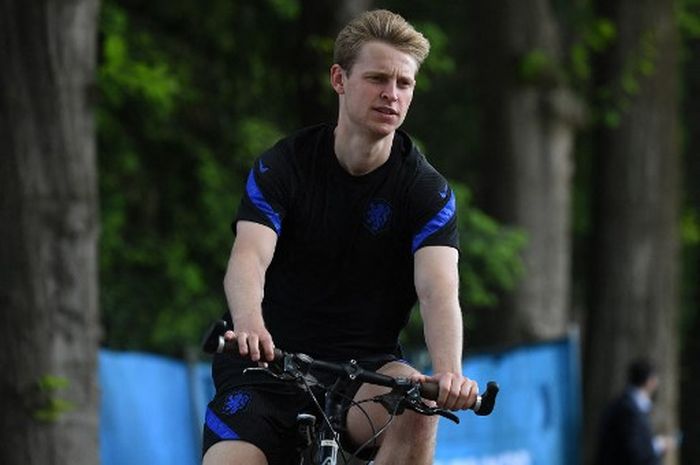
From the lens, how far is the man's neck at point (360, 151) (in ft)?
20.5

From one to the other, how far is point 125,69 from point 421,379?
1199 centimetres

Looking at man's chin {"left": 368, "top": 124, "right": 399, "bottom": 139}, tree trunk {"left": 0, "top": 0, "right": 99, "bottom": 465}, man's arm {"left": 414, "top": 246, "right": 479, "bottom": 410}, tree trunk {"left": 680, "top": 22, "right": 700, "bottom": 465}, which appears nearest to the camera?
man's arm {"left": 414, "top": 246, "right": 479, "bottom": 410}

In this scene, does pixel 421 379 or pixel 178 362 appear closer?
pixel 421 379

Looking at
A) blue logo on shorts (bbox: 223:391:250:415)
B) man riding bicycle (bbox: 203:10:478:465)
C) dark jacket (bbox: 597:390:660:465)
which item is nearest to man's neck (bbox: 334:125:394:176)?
man riding bicycle (bbox: 203:10:478:465)

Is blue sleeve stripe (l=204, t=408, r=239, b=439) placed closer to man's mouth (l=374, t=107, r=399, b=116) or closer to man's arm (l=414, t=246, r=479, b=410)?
man's arm (l=414, t=246, r=479, b=410)

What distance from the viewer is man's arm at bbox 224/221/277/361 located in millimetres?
5441

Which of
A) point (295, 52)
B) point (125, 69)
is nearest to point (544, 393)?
point (295, 52)

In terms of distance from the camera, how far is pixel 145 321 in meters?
19.5

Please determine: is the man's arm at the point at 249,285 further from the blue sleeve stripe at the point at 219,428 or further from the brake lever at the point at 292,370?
the blue sleeve stripe at the point at 219,428

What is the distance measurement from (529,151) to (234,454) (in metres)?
12.8

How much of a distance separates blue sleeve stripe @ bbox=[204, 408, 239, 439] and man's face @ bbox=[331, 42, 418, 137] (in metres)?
1.03

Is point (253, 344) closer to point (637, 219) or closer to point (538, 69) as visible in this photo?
point (538, 69)

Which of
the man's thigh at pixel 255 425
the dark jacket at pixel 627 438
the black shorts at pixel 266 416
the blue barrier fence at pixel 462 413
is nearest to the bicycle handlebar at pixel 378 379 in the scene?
the black shorts at pixel 266 416

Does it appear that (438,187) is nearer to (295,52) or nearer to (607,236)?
(295,52)
